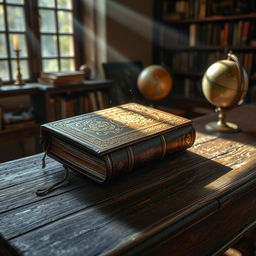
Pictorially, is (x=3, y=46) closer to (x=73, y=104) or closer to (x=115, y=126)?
(x=73, y=104)

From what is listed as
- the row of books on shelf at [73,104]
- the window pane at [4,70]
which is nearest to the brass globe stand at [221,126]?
the row of books on shelf at [73,104]

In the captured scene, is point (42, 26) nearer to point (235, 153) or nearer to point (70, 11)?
point (70, 11)

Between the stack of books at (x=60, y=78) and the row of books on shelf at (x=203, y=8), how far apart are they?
1599 mm

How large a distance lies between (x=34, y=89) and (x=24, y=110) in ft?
1.48

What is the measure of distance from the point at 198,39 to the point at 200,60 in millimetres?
247

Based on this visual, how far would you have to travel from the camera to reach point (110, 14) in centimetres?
332

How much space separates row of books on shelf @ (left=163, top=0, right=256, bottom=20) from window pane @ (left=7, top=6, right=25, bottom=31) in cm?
179

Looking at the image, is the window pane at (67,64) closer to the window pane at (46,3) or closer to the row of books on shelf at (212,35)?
the window pane at (46,3)

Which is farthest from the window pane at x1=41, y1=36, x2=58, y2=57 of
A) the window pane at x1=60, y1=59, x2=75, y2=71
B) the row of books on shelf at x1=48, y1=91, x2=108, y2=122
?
the row of books on shelf at x1=48, y1=91, x2=108, y2=122

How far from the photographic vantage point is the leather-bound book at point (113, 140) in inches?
32.5

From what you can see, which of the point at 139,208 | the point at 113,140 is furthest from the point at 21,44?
the point at 139,208

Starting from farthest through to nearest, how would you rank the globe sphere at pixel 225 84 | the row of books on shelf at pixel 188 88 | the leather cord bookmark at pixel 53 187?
the row of books on shelf at pixel 188 88 < the globe sphere at pixel 225 84 < the leather cord bookmark at pixel 53 187

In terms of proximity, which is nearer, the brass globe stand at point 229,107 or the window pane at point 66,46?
the brass globe stand at point 229,107

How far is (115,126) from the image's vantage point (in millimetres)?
957
